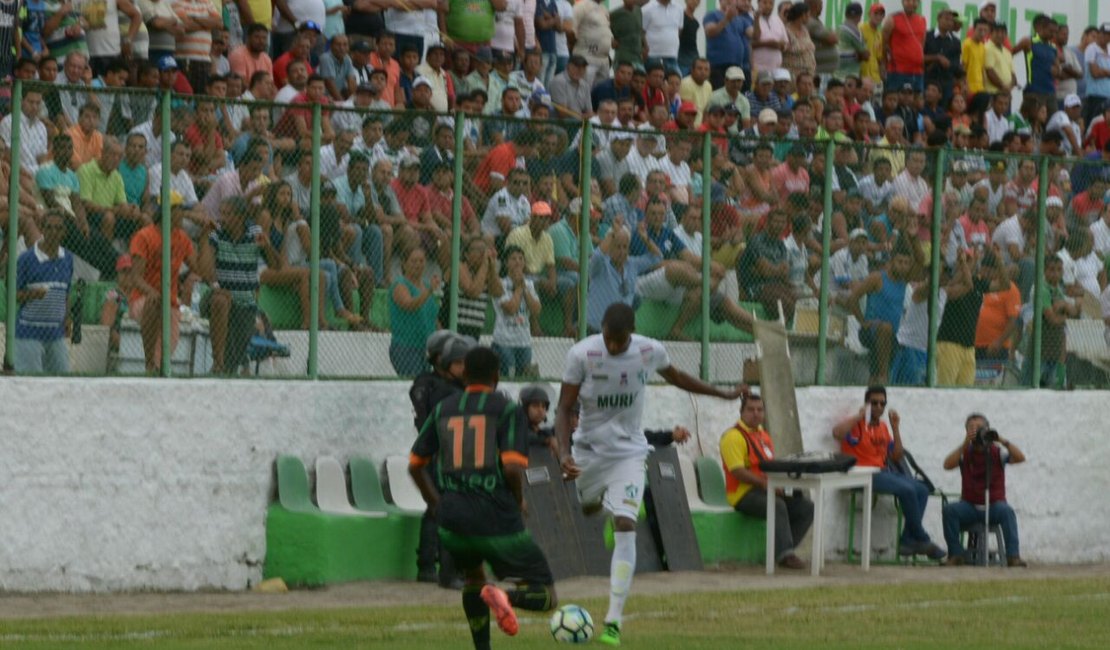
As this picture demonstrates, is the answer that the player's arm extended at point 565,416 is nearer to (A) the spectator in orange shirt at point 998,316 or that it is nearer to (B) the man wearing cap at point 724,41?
(A) the spectator in orange shirt at point 998,316

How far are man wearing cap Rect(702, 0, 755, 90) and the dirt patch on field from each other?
7958 mm

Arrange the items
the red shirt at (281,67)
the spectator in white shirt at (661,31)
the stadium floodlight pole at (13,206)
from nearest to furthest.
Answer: the stadium floodlight pole at (13,206), the red shirt at (281,67), the spectator in white shirt at (661,31)

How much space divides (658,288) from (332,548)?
13.2ft

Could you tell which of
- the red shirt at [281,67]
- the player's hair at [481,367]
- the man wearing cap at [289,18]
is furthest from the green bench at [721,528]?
the player's hair at [481,367]

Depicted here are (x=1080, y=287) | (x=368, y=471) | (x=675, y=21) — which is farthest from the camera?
(x=675, y=21)

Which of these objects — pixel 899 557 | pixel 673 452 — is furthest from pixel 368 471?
pixel 899 557

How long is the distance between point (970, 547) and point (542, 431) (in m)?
4.85

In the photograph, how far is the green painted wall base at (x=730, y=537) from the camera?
18672mm

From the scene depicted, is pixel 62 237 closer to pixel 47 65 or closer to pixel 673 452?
pixel 47 65

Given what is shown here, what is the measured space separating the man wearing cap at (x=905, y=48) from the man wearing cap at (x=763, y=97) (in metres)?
3.10

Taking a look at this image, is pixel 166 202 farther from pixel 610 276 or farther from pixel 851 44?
pixel 851 44

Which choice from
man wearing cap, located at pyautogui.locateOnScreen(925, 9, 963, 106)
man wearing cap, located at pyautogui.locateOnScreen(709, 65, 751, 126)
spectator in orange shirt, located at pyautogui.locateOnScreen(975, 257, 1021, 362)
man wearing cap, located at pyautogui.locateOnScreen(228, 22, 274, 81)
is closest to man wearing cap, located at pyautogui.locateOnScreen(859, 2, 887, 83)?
man wearing cap, located at pyautogui.locateOnScreen(925, 9, 963, 106)

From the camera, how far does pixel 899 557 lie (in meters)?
19.9

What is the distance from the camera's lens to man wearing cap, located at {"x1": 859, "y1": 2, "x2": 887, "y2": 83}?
27594 millimetres
